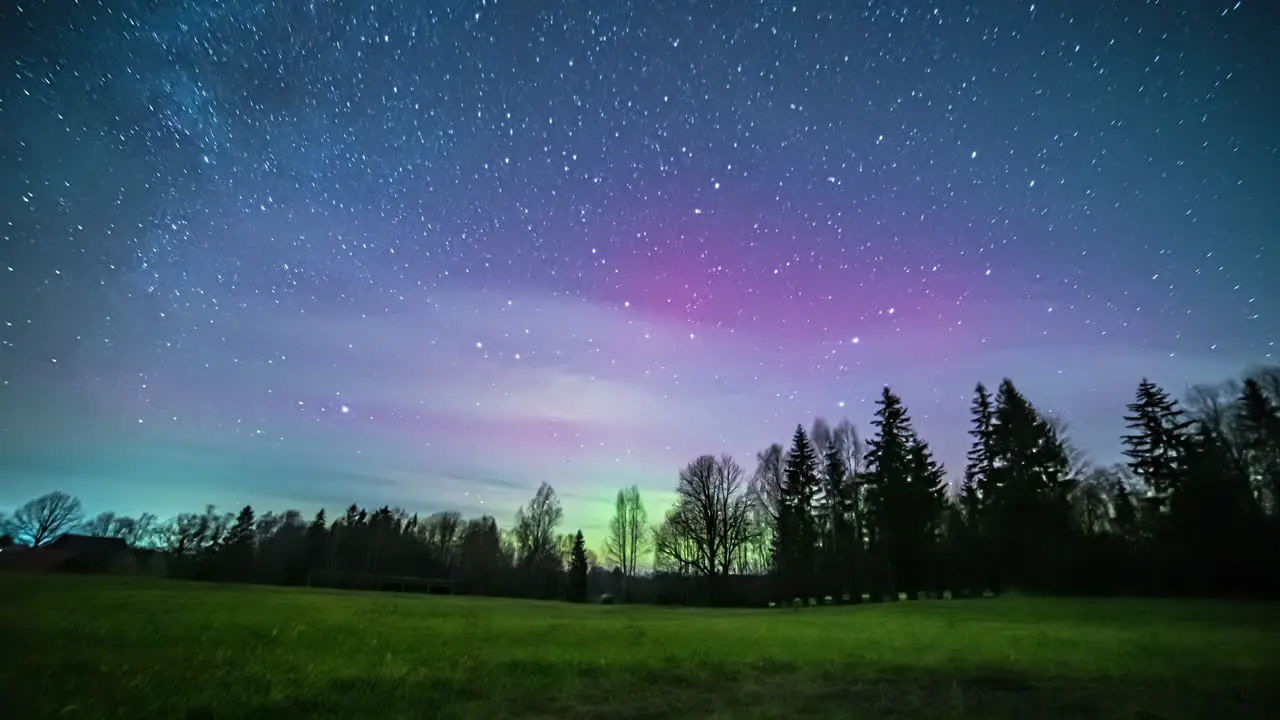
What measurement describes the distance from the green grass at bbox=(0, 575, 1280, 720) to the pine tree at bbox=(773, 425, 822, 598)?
137 ft

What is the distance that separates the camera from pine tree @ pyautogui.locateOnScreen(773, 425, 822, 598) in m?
59.7

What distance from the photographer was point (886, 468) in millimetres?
58812

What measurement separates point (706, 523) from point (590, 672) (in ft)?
225

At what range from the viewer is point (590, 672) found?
11219 mm

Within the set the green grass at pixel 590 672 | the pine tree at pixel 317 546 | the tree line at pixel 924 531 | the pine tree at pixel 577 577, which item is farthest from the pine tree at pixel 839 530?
the pine tree at pixel 317 546

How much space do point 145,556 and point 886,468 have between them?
388 feet

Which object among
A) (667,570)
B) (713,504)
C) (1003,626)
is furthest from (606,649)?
(667,570)

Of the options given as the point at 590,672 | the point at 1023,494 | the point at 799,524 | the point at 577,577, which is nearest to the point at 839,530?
the point at 799,524

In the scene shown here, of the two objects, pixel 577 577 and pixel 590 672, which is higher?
pixel 590 672

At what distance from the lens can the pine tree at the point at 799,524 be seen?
59688 mm

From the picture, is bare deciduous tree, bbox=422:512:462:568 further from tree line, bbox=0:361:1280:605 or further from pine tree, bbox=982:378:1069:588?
pine tree, bbox=982:378:1069:588

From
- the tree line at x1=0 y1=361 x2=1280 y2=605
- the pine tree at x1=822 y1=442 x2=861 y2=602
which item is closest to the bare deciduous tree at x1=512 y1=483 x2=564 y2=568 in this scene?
the tree line at x1=0 y1=361 x2=1280 y2=605

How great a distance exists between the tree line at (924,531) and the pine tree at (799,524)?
20 cm

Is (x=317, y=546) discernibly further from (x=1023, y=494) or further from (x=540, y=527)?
(x=1023, y=494)
